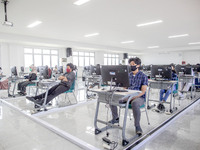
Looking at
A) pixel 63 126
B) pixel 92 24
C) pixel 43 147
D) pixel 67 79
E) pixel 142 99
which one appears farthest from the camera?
pixel 92 24

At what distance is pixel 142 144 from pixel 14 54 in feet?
36.7

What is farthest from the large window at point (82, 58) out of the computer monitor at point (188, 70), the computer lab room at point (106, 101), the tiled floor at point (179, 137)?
the tiled floor at point (179, 137)

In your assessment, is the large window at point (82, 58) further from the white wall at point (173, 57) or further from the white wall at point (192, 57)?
the white wall at point (192, 57)

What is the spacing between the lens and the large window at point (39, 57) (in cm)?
1167

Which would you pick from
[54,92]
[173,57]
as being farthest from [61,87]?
[173,57]

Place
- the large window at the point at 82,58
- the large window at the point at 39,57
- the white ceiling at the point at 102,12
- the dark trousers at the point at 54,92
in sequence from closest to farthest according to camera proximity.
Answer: the dark trousers at the point at 54,92, the white ceiling at the point at 102,12, the large window at the point at 39,57, the large window at the point at 82,58

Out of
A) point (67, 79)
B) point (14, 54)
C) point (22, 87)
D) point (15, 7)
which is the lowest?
point (22, 87)

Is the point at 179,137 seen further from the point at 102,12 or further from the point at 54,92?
the point at 102,12

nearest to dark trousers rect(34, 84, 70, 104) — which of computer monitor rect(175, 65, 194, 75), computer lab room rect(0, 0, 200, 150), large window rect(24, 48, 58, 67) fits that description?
computer lab room rect(0, 0, 200, 150)

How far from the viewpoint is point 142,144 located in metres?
2.07

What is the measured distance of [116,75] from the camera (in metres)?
2.18

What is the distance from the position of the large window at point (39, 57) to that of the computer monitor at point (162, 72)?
10.5 m

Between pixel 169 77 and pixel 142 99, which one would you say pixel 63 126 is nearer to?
pixel 142 99

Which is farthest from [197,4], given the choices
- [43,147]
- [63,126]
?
[43,147]
